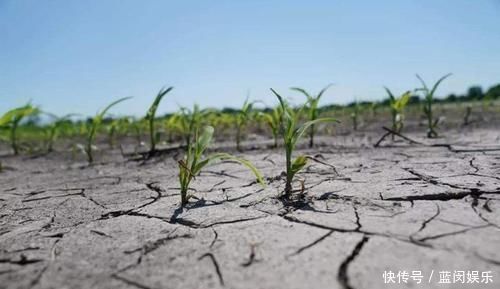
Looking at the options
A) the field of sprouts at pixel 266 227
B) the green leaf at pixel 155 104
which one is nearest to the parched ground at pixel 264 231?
the field of sprouts at pixel 266 227

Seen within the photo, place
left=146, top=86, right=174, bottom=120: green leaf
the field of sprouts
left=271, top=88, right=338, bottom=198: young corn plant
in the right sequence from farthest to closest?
left=146, top=86, right=174, bottom=120: green leaf → left=271, top=88, right=338, bottom=198: young corn plant → the field of sprouts

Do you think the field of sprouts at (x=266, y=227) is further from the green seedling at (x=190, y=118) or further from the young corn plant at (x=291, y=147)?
the green seedling at (x=190, y=118)

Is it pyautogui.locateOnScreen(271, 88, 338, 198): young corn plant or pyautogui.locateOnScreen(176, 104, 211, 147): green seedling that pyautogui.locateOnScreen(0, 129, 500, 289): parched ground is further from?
pyautogui.locateOnScreen(176, 104, 211, 147): green seedling

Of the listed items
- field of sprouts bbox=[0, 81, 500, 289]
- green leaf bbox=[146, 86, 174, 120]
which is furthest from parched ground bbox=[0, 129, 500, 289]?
green leaf bbox=[146, 86, 174, 120]

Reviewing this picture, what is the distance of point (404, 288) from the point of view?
87cm

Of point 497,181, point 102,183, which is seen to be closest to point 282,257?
point 497,181

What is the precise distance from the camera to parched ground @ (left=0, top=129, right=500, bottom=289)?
979 mm

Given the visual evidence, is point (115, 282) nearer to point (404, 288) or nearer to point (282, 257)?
point (282, 257)

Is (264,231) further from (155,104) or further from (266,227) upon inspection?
(155,104)

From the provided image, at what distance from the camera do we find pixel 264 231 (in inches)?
49.6

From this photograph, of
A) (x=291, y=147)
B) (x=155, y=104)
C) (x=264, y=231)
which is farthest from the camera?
(x=155, y=104)

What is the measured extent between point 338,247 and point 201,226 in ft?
1.66

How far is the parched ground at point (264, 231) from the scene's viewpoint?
0.98 meters

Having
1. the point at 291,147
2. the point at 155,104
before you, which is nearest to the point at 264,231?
the point at 291,147
